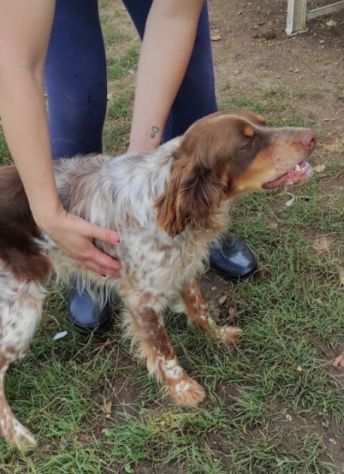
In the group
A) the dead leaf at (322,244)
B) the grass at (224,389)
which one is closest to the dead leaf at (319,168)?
the grass at (224,389)

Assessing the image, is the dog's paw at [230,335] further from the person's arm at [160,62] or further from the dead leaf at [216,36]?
the dead leaf at [216,36]

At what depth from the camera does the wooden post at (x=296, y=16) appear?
660 centimetres

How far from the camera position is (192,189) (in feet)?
8.53

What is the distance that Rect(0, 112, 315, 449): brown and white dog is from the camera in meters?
2.65

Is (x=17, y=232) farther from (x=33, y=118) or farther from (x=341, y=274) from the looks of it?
(x=341, y=274)

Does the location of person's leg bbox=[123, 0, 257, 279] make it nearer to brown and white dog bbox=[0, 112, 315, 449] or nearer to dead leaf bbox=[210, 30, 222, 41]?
brown and white dog bbox=[0, 112, 315, 449]

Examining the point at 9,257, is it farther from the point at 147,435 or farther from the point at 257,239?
the point at 257,239

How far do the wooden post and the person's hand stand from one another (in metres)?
4.83

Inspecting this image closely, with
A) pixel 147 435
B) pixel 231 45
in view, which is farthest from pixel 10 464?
pixel 231 45

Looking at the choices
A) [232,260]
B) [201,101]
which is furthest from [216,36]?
[232,260]

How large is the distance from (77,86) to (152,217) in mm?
946

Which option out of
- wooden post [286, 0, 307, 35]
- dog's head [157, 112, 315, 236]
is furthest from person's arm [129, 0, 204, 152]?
wooden post [286, 0, 307, 35]

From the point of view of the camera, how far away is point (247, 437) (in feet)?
9.46

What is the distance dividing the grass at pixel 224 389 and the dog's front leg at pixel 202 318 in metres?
0.07
